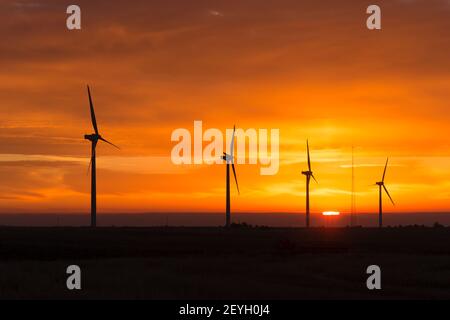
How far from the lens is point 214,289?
145 ft

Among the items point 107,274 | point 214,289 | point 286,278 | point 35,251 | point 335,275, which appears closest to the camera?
point 214,289

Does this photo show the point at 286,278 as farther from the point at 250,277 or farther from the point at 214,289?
the point at 214,289

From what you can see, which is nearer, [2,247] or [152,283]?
[152,283]

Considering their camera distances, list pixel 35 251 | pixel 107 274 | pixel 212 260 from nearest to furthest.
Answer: pixel 107 274 → pixel 212 260 → pixel 35 251
